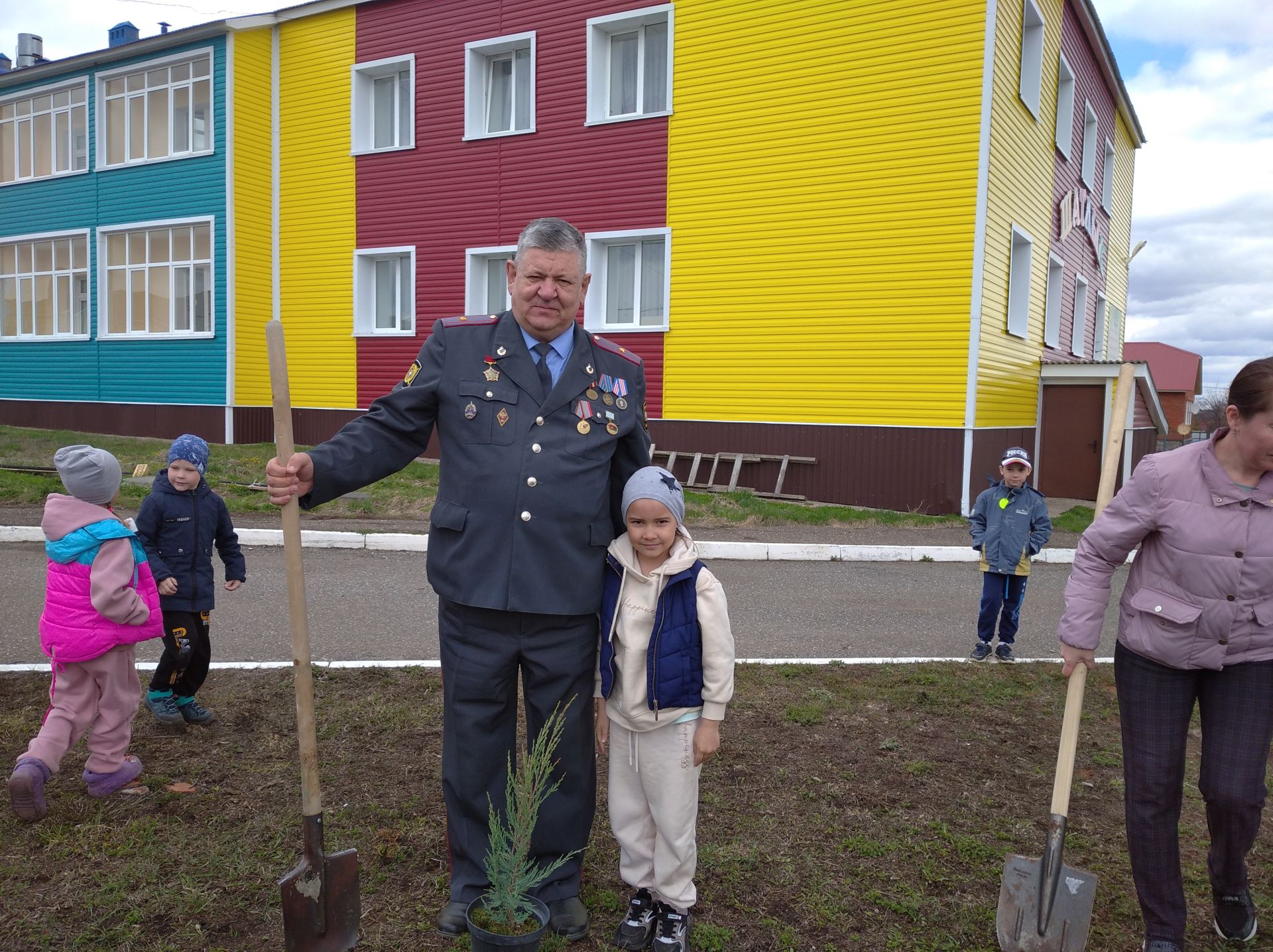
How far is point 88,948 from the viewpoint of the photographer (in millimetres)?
2814

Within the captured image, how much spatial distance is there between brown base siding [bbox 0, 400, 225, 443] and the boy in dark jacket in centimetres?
1477

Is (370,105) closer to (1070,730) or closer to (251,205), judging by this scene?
(251,205)

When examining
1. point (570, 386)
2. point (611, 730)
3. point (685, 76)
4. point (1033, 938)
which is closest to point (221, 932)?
point (611, 730)

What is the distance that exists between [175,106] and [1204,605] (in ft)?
67.6

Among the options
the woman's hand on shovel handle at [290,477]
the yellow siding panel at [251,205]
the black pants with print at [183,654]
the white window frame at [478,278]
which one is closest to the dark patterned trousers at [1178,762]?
the woman's hand on shovel handle at [290,477]

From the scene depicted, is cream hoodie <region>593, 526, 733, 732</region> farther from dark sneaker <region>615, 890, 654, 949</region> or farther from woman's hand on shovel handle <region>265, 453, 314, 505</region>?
woman's hand on shovel handle <region>265, 453, 314, 505</region>

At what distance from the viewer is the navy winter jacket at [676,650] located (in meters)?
2.88

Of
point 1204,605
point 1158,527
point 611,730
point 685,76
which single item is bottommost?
point 611,730

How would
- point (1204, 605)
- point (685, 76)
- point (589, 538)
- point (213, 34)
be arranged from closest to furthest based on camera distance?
point (1204, 605) < point (589, 538) < point (685, 76) < point (213, 34)

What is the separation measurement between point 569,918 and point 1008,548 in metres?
4.54

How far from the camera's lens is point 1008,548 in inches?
256

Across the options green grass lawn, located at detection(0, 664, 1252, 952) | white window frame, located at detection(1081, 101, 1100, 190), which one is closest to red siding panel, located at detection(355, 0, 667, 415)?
white window frame, located at detection(1081, 101, 1100, 190)

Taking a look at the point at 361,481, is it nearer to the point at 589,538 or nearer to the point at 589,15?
the point at 589,538

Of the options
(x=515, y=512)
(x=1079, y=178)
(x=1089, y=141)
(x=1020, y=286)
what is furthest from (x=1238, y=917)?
(x=1089, y=141)
